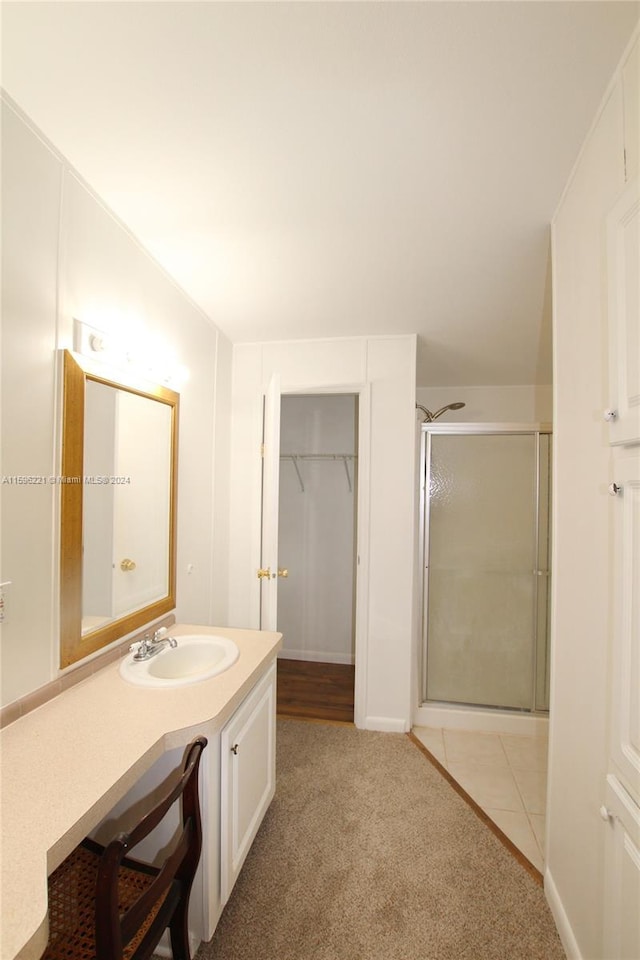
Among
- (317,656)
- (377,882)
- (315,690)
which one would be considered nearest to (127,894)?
(377,882)

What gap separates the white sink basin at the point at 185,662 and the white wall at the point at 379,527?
0.85 m

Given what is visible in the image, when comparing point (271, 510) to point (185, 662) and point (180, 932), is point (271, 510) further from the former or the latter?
point (180, 932)

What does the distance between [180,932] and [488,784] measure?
167cm

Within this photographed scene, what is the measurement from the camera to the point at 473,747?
2.52m

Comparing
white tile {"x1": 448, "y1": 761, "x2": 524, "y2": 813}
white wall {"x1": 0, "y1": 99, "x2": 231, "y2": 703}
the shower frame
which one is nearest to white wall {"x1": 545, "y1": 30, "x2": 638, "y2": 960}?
white tile {"x1": 448, "y1": 761, "x2": 524, "y2": 813}

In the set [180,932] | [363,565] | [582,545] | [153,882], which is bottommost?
[180,932]

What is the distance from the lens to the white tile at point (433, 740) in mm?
2406

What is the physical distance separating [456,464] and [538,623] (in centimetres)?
119

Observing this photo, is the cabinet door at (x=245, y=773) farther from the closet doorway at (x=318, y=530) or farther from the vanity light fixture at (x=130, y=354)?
the closet doorway at (x=318, y=530)

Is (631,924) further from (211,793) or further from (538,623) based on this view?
(538,623)

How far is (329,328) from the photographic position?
2.52 m

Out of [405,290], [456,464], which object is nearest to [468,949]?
[456,464]

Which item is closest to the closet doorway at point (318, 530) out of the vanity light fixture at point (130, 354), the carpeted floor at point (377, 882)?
the carpeted floor at point (377, 882)

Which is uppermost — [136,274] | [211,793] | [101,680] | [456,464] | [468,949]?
[136,274]
